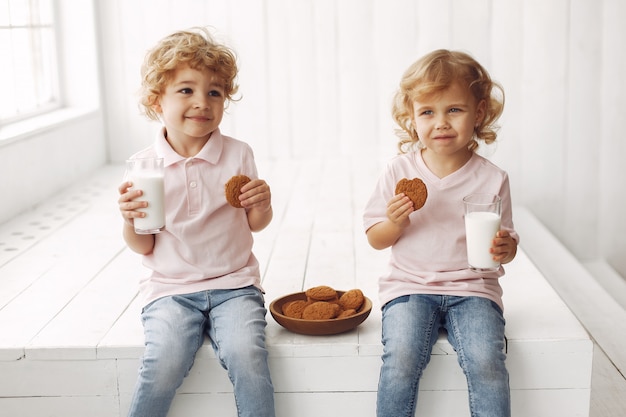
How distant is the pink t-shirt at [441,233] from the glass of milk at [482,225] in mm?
118

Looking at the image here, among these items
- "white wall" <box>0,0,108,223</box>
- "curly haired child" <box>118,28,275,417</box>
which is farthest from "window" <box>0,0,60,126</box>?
"curly haired child" <box>118,28,275,417</box>

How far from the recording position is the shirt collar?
2004 millimetres

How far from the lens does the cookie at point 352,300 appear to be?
2020 mm

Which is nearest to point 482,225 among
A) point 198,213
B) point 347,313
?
point 347,313

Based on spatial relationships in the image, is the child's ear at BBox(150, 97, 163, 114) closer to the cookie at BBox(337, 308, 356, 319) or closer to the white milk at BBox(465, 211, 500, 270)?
the cookie at BBox(337, 308, 356, 319)

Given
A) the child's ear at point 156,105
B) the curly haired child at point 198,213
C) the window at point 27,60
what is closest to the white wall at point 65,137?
the window at point 27,60

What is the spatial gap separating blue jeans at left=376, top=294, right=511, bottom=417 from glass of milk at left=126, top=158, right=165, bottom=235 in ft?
1.85

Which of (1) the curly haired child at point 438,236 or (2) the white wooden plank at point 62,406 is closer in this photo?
(1) the curly haired child at point 438,236

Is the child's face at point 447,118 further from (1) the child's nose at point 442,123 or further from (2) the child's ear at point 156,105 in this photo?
(2) the child's ear at point 156,105

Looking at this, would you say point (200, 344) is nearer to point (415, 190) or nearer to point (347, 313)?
point (347, 313)

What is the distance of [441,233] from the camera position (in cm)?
197

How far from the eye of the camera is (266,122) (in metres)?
4.41

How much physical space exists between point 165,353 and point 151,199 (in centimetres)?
33

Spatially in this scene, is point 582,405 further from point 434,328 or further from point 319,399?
point 319,399
